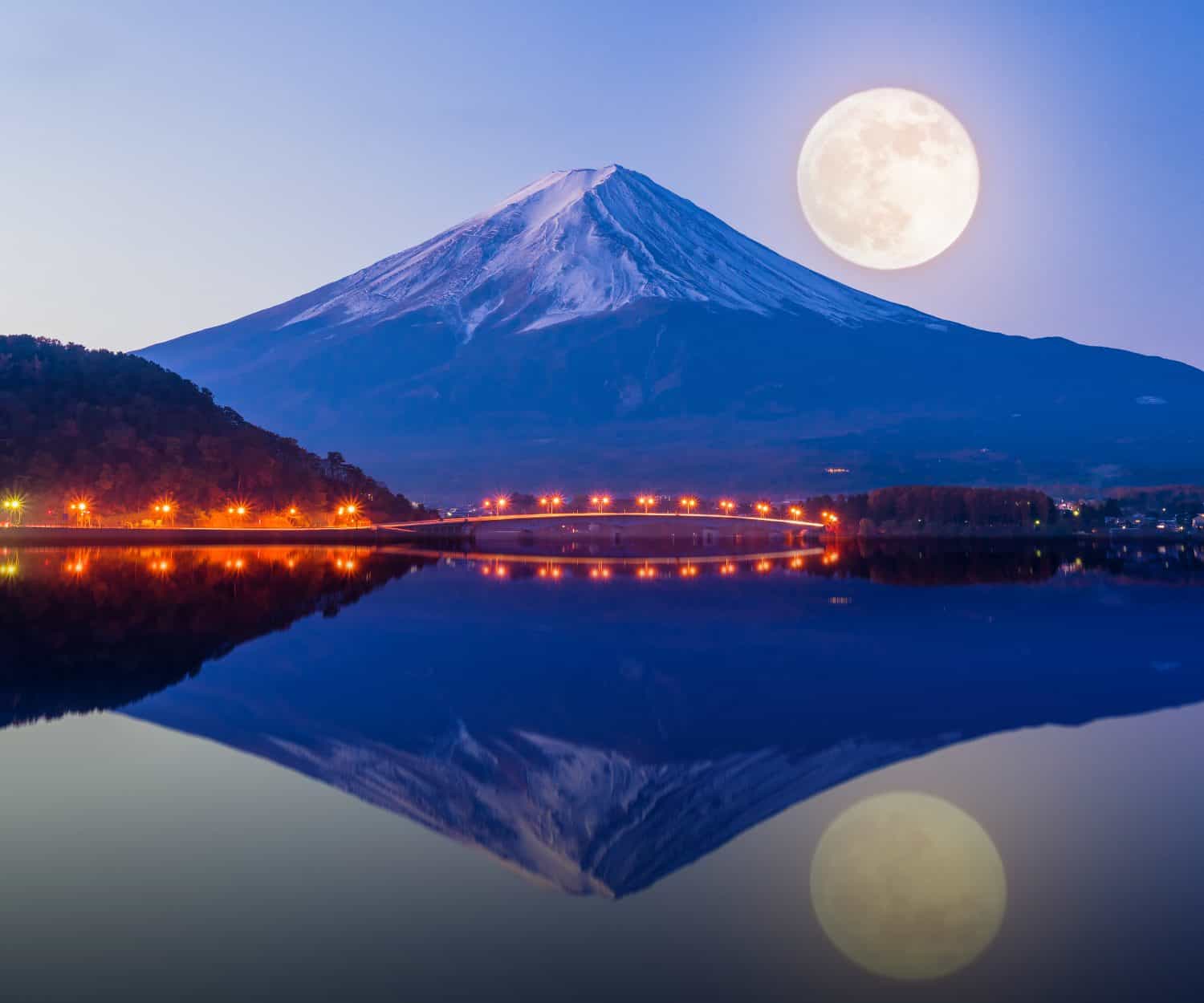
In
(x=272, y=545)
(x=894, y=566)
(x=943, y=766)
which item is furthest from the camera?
(x=272, y=545)

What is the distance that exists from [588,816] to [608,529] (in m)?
158

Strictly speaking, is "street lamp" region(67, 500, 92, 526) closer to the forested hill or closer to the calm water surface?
the forested hill

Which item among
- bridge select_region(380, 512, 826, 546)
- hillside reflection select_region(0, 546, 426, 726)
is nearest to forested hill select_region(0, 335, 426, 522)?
bridge select_region(380, 512, 826, 546)

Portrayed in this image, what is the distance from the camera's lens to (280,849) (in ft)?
48.9

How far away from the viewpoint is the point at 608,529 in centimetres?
Answer: 17550

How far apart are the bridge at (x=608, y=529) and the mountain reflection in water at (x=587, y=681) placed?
68.6 meters

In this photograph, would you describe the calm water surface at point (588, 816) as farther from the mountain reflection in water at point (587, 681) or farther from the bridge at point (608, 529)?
the bridge at point (608, 529)

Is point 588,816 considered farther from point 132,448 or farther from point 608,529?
point 608,529

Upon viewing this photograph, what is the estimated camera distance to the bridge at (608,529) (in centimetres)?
13425

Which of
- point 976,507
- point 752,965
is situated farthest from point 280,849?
point 976,507

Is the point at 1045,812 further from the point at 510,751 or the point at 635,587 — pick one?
the point at 635,587

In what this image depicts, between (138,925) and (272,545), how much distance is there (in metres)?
94.0

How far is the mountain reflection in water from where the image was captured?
18.3 m

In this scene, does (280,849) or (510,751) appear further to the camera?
(510,751)
